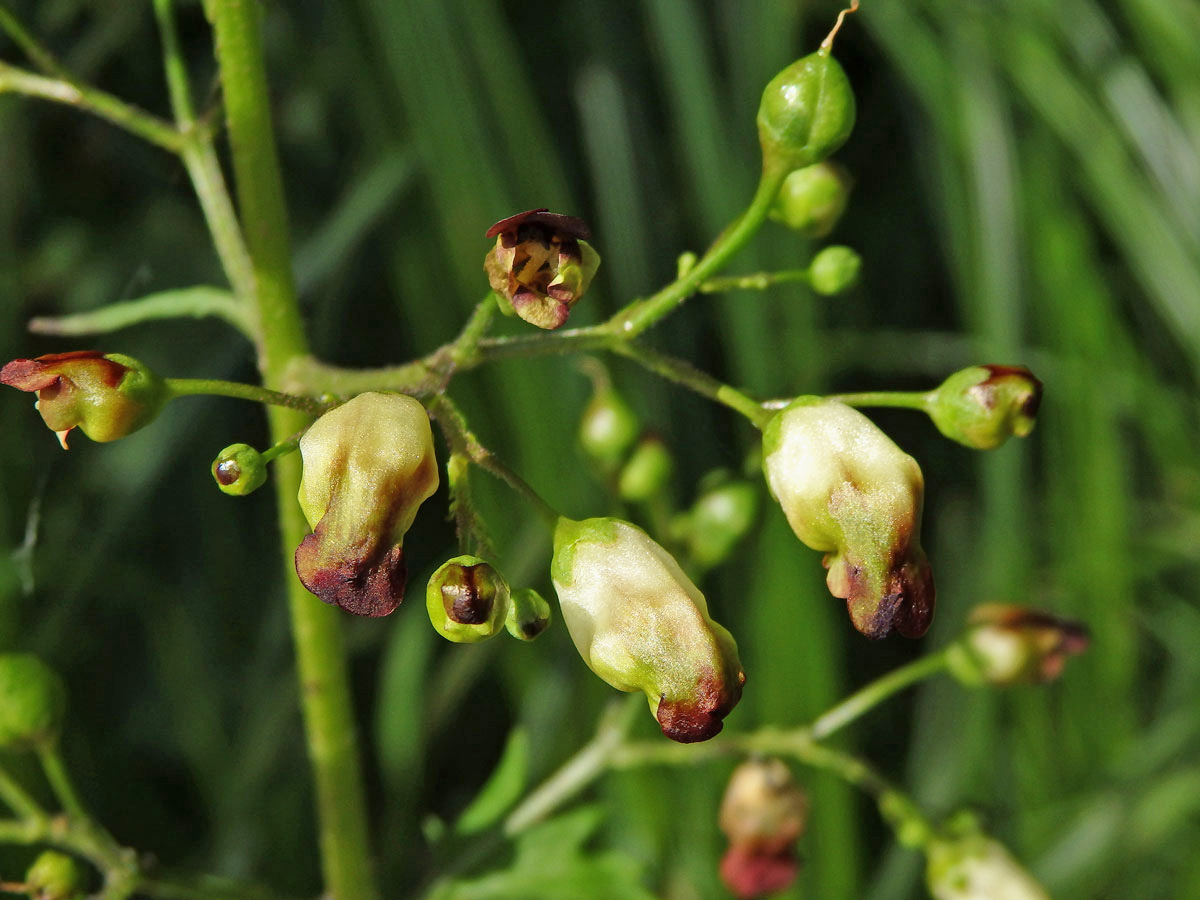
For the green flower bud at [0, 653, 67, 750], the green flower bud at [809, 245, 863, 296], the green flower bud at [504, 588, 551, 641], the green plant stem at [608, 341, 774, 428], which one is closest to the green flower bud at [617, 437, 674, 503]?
the green flower bud at [809, 245, 863, 296]

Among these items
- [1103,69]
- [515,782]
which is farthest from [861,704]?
[1103,69]

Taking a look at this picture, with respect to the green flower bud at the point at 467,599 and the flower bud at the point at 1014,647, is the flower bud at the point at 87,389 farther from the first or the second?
the flower bud at the point at 1014,647

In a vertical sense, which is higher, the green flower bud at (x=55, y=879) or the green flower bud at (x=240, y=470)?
the green flower bud at (x=240, y=470)

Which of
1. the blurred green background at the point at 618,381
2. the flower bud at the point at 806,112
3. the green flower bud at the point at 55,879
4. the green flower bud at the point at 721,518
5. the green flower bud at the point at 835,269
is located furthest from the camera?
the blurred green background at the point at 618,381

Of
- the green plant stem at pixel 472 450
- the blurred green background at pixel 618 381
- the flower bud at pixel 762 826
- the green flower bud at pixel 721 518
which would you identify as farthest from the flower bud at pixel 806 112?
the blurred green background at pixel 618 381

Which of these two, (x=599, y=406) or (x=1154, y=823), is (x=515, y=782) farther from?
(x=1154, y=823)

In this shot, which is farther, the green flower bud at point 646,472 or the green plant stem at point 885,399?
the green flower bud at point 646,472

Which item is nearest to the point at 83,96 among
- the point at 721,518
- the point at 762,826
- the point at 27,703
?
the point at 27,703
